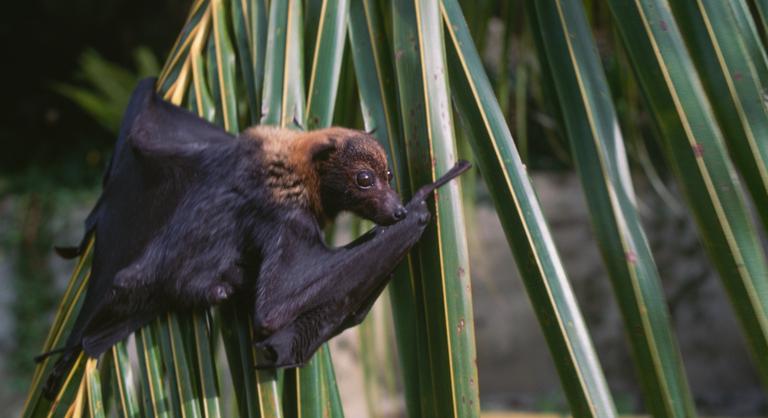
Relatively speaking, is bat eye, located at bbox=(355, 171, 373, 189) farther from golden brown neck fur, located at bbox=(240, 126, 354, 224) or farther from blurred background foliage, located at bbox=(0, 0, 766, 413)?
blurred background foliage, located at bbox=(0, 0, 766, 413)

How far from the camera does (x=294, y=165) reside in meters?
0.82

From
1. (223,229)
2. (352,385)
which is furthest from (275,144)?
(352,385)

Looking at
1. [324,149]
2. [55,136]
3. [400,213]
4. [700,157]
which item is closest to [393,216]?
[400,213]

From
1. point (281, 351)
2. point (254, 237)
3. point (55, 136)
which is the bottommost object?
point (281, 351)

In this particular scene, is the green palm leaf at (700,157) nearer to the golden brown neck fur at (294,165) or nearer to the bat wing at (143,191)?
the golden brown neck fur at (294,165)

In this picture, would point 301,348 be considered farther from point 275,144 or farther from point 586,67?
point 586,67

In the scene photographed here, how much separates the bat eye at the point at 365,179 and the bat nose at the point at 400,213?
0.19ft

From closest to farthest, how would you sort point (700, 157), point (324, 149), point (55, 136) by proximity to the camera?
point (700, 157)
point (324, 149)
point (55, 136)

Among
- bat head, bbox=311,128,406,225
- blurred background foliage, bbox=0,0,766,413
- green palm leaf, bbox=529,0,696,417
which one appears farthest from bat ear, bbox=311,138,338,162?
blurred background foliage, bbox=0,0,766,413

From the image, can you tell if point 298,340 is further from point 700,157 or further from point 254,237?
point 700,157

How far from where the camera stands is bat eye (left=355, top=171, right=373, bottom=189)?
795 millimetres

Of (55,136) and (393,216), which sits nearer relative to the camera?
(393,216)

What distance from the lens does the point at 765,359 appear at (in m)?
0.67

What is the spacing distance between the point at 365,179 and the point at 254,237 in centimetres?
12
